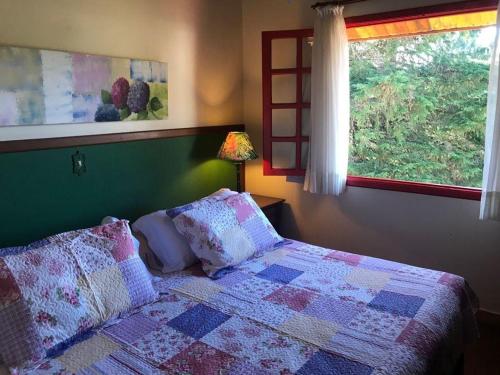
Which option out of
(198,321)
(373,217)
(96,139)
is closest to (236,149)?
(96,139)

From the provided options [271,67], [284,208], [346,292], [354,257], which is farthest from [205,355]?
[271,67]

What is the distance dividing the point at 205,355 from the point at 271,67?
7.25 feet

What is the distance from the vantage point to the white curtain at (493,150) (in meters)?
2.25

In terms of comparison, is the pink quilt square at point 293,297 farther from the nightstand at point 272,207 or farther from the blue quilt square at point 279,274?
the nightstand at point 272,207

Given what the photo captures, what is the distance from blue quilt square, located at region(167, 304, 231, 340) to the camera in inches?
62.5

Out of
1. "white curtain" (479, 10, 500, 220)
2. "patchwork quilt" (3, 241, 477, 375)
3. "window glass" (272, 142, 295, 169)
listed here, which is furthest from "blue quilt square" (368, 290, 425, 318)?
"window glass" (272, 142, 295, 169)

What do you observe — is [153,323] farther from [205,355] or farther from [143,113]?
[143,113]

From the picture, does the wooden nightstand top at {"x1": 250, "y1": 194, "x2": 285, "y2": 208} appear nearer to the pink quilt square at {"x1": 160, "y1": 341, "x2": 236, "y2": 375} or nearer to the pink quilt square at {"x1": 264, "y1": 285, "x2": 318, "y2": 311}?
the pink quilt square at {"x1": 264, "y1": 285, "x2": 318, "y2": 311}

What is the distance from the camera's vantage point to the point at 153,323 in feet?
5.42

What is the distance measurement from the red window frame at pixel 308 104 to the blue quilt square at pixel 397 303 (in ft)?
3.54

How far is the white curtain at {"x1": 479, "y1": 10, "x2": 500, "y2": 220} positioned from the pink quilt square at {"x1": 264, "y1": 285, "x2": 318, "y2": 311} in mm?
1243

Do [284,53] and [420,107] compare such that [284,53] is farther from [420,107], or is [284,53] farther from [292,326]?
[292,326]

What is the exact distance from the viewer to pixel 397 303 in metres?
1.75

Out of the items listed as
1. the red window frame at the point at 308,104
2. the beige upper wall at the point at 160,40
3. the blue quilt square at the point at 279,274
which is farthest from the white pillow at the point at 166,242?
the red window frame at the point at 308,104
